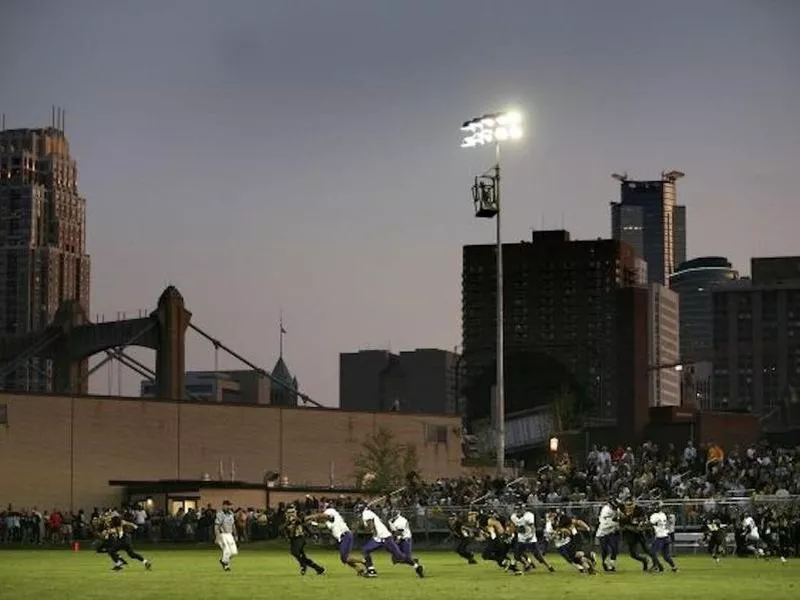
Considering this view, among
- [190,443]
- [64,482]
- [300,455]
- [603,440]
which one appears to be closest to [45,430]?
[64,482]

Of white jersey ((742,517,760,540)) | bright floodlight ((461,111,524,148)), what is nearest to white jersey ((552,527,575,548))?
white jersey ((742,517,760,540))

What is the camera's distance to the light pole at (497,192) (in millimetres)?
70562

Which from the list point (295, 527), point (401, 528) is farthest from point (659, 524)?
point (295, 527)

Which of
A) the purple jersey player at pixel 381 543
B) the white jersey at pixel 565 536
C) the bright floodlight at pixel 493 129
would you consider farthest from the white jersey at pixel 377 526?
the bright floodlight at pixel 493 129

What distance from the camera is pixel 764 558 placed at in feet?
182

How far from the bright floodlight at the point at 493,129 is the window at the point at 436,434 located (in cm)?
4552

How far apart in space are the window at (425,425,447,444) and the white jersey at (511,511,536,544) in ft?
246

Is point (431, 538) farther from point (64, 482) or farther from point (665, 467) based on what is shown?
point (64, 482)

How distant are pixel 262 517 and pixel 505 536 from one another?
35.4 metres

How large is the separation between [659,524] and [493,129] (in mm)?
33629

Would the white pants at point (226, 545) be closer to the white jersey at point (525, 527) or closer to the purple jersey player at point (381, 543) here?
the purple jersey player at point (381, 543)

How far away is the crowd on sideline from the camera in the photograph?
63469 millimetres

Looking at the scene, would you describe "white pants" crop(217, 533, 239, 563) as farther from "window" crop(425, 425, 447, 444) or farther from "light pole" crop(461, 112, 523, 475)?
"window" crop(425, 425, 447, 444)

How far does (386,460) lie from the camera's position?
109 metres
